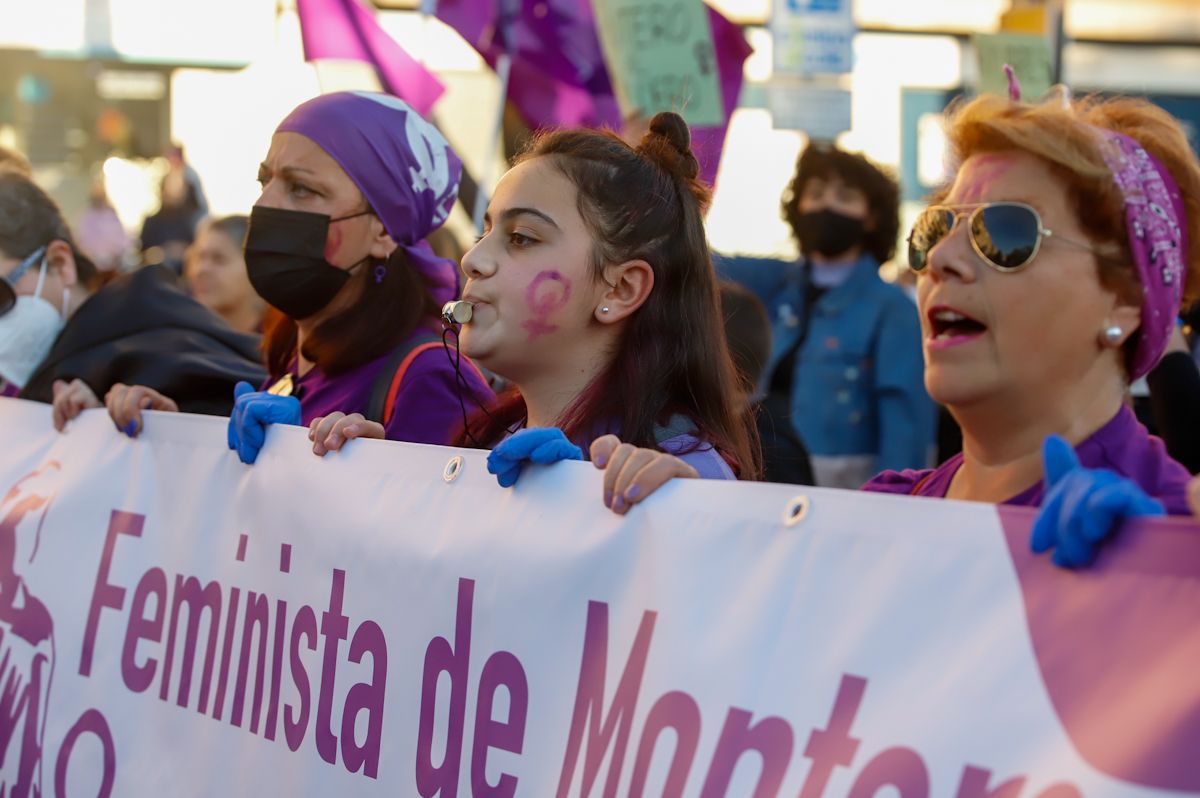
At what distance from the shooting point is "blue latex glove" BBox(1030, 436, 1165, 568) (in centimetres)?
154

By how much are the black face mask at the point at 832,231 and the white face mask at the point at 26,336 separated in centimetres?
311

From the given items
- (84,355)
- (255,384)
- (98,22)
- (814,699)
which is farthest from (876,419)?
(98,22)

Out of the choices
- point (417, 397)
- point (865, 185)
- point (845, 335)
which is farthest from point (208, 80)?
point (417, 397)

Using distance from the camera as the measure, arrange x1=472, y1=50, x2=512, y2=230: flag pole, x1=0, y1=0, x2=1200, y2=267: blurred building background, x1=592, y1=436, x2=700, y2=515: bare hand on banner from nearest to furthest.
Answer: x1=592, y1=436, x2=700, y2=515: bare hand on banner → x1=472, y1=50, x2=512, y2=230: flag pole → x1=0, y1=0, x2=1200, y2=267: blurred building background

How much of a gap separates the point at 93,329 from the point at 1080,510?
318cm

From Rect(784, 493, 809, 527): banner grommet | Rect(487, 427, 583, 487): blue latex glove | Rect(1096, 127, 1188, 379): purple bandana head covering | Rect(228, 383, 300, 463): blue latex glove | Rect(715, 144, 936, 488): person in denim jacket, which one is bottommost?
Rect(715, 144, 936, 488): person in denim jacket

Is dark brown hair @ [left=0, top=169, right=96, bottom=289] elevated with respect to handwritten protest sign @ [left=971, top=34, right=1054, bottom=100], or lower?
lower

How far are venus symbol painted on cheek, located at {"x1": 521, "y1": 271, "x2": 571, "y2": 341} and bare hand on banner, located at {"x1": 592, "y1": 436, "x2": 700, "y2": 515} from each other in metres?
0.74

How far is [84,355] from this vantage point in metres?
4.16

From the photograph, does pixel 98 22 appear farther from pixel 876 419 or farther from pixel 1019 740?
pixel 1019 740

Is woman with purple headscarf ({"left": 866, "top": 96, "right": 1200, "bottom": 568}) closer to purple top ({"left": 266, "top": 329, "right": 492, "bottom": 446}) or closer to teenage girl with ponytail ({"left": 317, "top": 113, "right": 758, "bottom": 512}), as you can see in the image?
teenage girl with ponytail ({"left": 317, "top": 113, "right": 758, "bottom": 512})

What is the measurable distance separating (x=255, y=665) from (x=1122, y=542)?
5.26 feet

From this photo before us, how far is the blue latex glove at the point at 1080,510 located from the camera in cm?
154


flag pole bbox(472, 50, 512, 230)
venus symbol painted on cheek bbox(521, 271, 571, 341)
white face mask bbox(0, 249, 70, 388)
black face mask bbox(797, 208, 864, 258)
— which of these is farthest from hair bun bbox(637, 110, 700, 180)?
black face mask bbox(797, 208, 864, 258)
